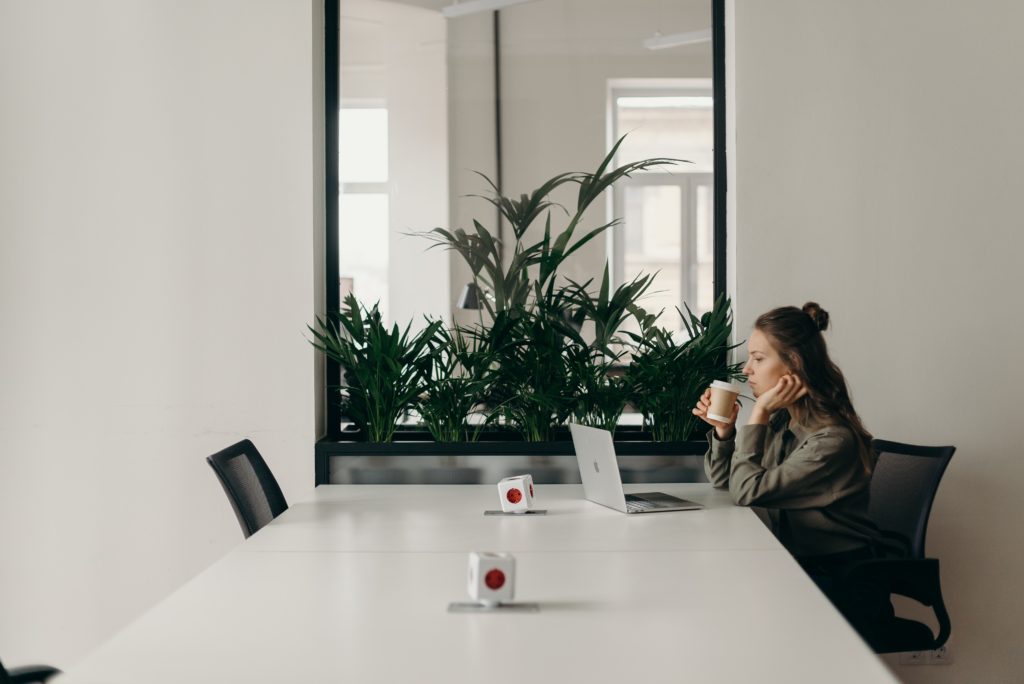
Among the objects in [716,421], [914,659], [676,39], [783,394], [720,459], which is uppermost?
[676,39]

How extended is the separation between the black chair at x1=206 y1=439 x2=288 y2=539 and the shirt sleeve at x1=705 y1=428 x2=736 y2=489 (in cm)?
140

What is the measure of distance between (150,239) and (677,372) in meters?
2.07

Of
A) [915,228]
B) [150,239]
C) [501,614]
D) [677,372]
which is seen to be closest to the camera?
[501,614]

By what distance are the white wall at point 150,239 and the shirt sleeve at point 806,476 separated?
5.56ft

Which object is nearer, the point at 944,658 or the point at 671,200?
the point at 944,658

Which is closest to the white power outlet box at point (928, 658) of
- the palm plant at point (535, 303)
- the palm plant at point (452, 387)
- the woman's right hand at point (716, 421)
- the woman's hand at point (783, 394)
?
the woman's right hand at point (716, 421)

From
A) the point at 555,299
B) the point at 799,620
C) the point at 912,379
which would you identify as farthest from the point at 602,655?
the point at 912,379

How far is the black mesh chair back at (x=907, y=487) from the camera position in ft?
9.41

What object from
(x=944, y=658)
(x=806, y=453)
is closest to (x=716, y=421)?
(x=806, y=453)

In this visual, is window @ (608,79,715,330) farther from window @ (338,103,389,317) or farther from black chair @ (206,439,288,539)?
black chair @ (206,439,288,539)

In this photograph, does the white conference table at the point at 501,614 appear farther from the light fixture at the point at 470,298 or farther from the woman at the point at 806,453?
the light fixture at the point at 470,298

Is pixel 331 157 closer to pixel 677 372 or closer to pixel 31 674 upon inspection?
pixel 677 372

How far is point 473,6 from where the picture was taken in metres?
3.87

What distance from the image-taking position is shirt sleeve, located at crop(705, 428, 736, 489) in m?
3.21
